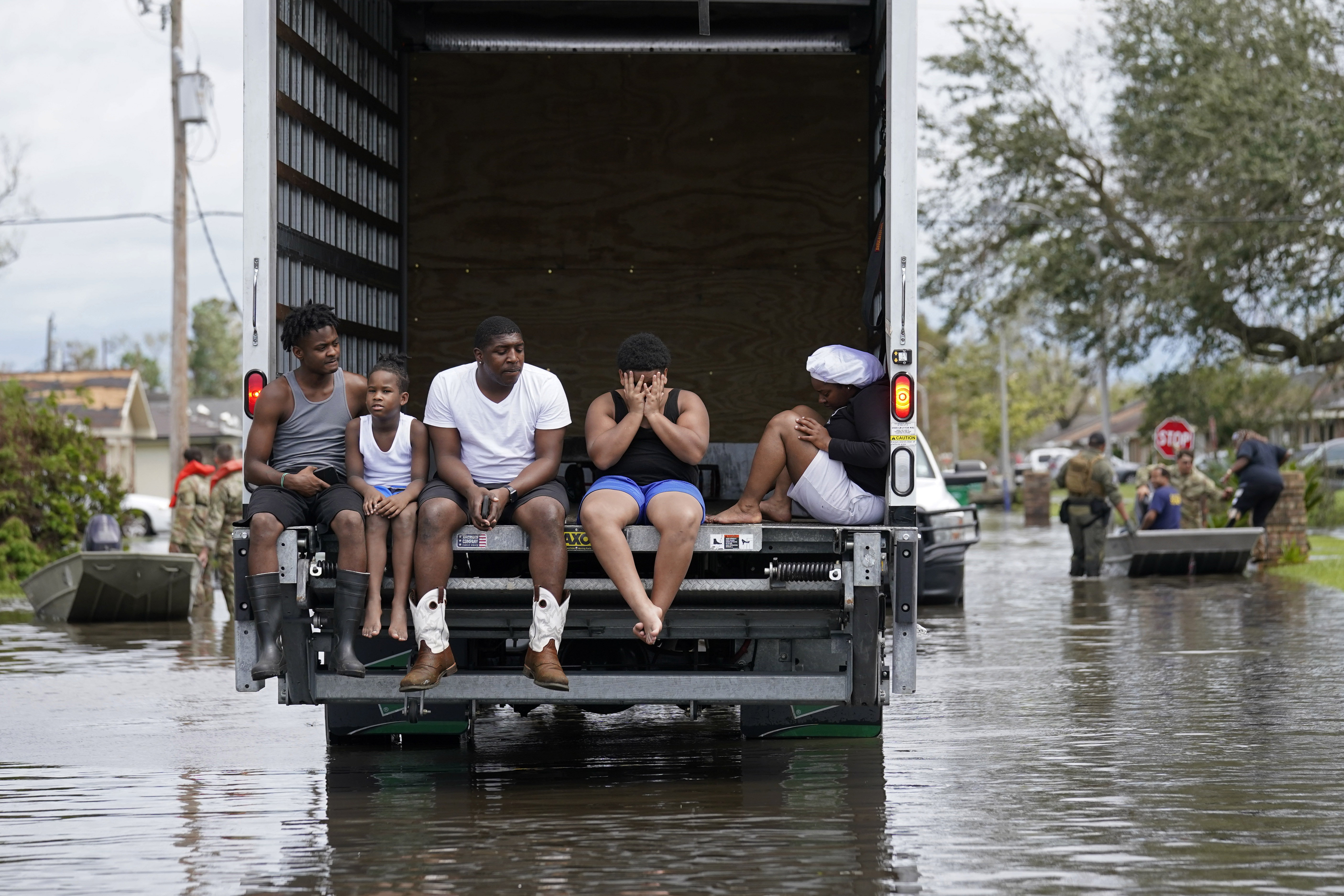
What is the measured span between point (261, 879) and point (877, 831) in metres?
2.18

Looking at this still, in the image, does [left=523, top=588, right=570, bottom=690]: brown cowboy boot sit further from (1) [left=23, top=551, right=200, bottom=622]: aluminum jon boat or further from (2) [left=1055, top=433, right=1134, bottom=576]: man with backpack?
(2) [left=1055, top=433, right=1134, bottom=576]: man with backpack

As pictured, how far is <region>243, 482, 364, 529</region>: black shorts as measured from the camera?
7020 millimetres

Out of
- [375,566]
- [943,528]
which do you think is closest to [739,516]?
[375,566]

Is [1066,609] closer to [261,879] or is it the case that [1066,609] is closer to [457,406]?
[457,406]

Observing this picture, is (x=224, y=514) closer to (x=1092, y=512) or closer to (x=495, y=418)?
(x=495, y=418)

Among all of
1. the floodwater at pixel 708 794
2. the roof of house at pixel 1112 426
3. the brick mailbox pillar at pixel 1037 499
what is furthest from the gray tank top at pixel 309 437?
the roof of house at pixel 1112 426

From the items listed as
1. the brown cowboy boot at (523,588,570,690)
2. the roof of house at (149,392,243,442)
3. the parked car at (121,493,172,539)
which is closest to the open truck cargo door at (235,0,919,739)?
the brown cowboy boot at (523,588,570,690)

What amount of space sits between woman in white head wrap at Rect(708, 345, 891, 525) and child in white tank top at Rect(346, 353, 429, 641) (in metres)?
1.28

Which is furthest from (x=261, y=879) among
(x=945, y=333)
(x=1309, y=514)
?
(x=945, y=333)

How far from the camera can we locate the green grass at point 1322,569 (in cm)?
1966

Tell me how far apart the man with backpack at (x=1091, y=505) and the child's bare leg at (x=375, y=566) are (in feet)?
47.5

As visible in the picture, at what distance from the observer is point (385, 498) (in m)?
7.02

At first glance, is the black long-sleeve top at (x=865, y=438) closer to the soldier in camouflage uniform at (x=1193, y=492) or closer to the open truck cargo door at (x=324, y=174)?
the open truck cargo door at (x=324, y=174)

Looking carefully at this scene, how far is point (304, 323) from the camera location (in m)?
7.44
